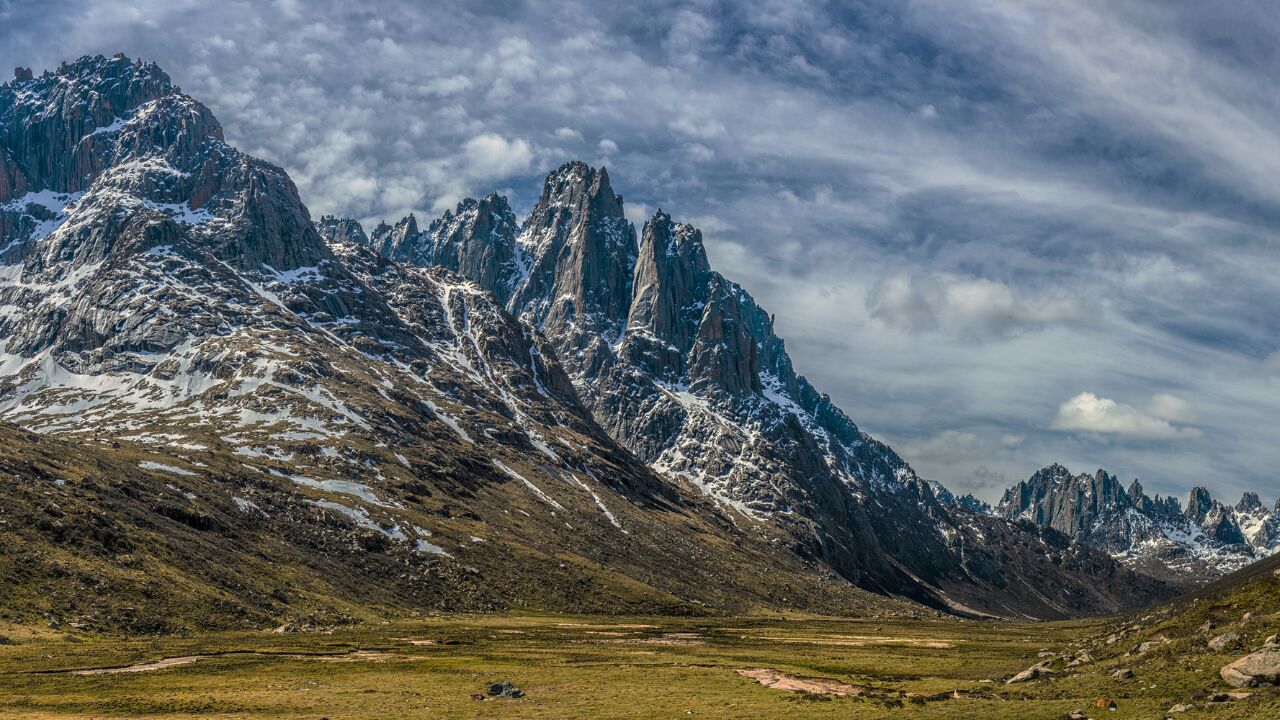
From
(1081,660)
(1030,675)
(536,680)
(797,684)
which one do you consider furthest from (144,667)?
(1081,660)

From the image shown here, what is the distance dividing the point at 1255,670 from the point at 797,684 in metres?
43.2

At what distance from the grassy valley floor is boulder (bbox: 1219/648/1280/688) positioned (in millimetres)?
1640

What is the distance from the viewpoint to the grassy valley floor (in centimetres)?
6956

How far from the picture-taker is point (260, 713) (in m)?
71.4

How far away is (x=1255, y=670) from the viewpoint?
192ft

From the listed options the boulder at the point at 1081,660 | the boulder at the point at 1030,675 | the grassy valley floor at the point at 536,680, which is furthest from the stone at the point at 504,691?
the boulder at the point at 1081,660

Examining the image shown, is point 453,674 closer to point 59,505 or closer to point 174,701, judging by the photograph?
point 174,701

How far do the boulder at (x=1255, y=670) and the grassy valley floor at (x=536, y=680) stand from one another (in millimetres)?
1640

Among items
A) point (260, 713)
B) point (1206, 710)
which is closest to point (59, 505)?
point (260, 713)

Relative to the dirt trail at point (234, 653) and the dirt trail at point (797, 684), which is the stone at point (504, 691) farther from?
the dirt trail at point (234, 653)

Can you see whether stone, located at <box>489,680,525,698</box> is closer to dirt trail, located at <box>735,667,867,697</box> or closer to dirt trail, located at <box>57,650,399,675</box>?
dirt trail, located at <box>735,667,867,697</box>

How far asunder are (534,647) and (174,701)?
63.7m

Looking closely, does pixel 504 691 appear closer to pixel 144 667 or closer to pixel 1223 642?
pixel 144 667

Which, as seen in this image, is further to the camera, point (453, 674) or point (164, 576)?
point (164, 576)
